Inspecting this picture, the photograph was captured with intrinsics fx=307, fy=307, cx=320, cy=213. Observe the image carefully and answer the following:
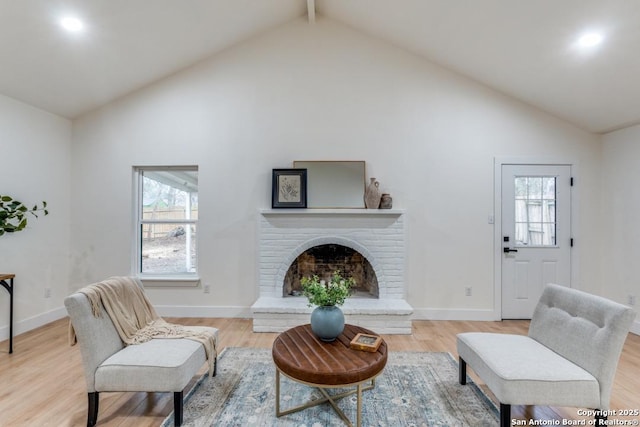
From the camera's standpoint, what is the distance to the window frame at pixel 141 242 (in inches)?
151

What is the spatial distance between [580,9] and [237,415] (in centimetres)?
382

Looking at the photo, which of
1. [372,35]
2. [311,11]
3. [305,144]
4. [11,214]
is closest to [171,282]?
[11,214]

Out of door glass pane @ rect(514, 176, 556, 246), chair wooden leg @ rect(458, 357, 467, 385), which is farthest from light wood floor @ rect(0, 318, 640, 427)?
door glass pane @ rect(514, 176, 556, 246)

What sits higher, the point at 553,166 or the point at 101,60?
the point at 101,60

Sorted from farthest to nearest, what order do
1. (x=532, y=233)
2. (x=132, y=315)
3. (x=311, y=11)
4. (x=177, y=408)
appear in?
1. (x=532, y=233)
2. (x=311, y=11)
3. (x=132, y=315)
4. (x=177, y=408)

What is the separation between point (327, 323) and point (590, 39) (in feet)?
10.3

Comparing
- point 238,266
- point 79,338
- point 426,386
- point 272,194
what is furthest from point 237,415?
point 272,194

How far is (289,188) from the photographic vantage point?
3719 millimetres

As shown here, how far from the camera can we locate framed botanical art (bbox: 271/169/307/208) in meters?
3.70

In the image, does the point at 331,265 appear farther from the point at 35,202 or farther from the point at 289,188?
the point at 35,202

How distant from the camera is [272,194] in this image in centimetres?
373

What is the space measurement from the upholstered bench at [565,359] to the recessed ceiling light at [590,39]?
2135 mm

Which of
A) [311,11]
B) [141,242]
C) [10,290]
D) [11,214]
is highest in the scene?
[311,11]

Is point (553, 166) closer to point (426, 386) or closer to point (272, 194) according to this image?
point (426, 386)
